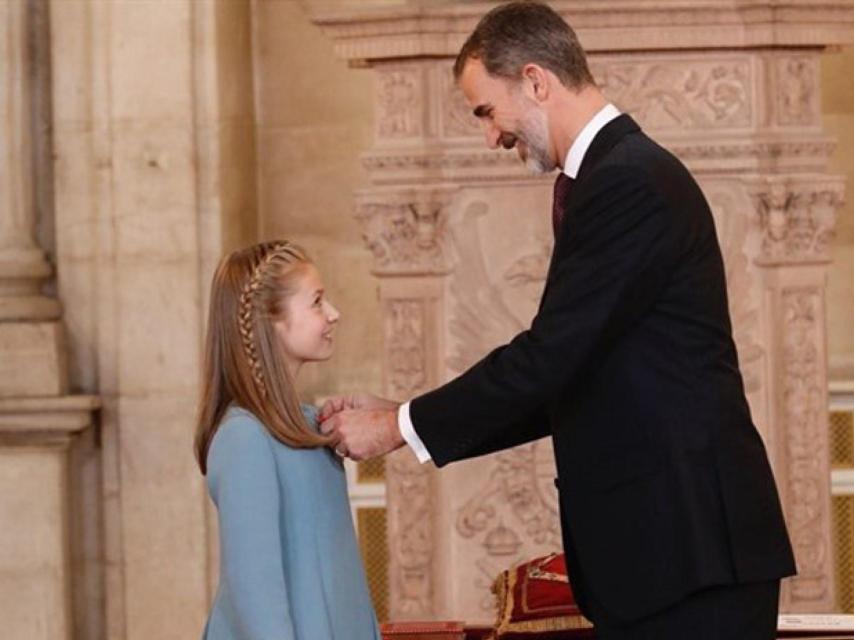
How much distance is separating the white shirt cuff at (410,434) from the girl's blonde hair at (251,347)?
0.64 feet

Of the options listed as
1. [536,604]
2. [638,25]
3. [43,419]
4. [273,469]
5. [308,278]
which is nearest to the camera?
[273,469]

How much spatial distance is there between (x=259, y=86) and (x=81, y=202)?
0.93m

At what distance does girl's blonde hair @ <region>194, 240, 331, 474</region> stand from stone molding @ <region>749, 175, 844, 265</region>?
2.41m

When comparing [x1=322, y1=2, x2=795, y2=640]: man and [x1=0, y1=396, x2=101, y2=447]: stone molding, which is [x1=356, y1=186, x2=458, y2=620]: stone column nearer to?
[x1=0, y1=396, x2=101, y2=447]: stone molding

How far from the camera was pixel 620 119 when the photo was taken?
3906mm

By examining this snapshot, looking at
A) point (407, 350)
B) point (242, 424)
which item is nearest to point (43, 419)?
point (407, 350)

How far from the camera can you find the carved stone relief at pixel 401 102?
20.3ft

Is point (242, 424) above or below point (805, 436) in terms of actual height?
above

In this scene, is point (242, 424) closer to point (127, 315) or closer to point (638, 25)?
point (638, 25)

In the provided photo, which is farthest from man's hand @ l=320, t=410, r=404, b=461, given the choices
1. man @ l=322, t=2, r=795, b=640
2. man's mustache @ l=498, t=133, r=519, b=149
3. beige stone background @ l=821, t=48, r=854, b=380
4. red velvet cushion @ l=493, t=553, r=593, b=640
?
beige stone background @ l=821, t=48, r=854, b=380

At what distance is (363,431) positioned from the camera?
4102mm

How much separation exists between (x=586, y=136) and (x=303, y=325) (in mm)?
646

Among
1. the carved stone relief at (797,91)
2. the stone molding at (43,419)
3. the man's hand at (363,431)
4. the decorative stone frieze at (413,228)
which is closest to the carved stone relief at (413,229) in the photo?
the decorative stone frieze at (413,228)

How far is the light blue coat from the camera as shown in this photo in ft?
12.3
